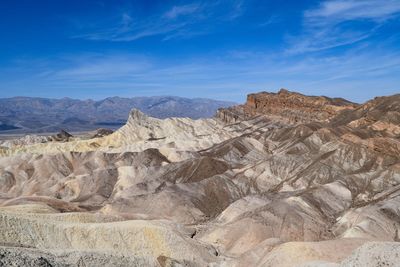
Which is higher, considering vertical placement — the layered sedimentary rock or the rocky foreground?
the layered sedimentary rock

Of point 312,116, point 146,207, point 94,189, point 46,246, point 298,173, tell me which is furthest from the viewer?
point 312,116

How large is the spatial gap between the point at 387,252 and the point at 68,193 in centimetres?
7073

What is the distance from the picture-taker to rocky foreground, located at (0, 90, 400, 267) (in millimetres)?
38547

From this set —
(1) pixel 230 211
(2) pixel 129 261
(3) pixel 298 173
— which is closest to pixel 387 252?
(2) pixel 129 261

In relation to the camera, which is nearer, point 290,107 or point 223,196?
point 223,196

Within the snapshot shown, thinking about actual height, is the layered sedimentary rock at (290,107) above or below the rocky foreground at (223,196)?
above

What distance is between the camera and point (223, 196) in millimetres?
73812

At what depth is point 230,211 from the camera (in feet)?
207

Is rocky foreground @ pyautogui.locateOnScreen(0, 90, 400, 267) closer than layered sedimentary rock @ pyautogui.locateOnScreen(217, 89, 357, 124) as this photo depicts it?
Yes

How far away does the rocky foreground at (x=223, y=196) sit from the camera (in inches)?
1518

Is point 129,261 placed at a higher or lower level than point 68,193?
higher

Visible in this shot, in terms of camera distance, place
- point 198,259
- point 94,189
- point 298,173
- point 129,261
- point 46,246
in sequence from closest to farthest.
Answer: point 129,261 < point 46,246 < point 198,259 < point 298,173 < point 94,189

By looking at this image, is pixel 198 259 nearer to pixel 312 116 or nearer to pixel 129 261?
pixel 129 261

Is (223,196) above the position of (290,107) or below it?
below
